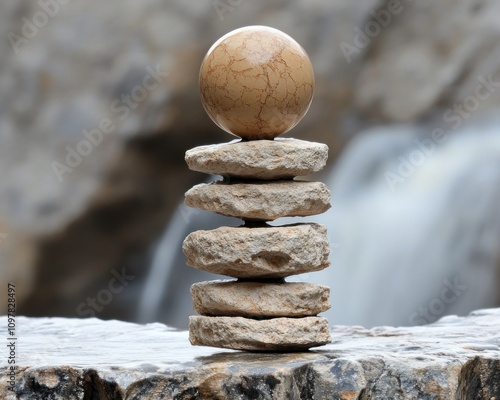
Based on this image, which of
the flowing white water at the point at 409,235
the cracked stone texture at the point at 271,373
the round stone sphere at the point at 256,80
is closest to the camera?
the cracked stone texture at the point at 271,373

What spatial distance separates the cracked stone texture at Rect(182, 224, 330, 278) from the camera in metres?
4.20

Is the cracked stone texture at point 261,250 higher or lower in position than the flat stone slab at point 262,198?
lower

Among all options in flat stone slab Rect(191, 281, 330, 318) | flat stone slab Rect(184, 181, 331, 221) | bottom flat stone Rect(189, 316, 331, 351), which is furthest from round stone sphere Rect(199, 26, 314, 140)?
bottom flat stone Rect(189, 316, 331, 351)

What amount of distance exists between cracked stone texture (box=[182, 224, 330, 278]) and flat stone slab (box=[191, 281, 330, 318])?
6 cm

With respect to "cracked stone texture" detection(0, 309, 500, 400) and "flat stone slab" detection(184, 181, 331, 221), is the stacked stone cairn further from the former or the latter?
"cracked stone texture" detection(0, 309, 500, 400)

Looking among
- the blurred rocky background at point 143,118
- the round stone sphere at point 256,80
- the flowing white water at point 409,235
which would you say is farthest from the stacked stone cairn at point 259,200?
the blurred rocky background at point 143,118

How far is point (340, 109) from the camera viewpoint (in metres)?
9.46

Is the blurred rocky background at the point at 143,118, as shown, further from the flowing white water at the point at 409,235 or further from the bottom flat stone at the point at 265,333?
the bottom flat stone at the point at 265,333

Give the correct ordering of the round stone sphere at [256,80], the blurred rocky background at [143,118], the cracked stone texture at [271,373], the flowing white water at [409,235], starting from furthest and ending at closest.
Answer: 1. the blurred rocky background at [143,118]
2. the flowing white water at [409,235]
3. the round stone sphere at [256,80]
4. the cracked stone texture at [271,373]

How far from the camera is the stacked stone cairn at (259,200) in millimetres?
4199

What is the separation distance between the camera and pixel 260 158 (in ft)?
13.8

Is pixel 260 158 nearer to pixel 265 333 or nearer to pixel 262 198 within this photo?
pixel 262 198

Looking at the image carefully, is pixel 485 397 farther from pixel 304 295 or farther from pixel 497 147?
pixel 497 147

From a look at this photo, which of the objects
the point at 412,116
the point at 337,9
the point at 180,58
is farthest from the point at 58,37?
the point at 412,116
